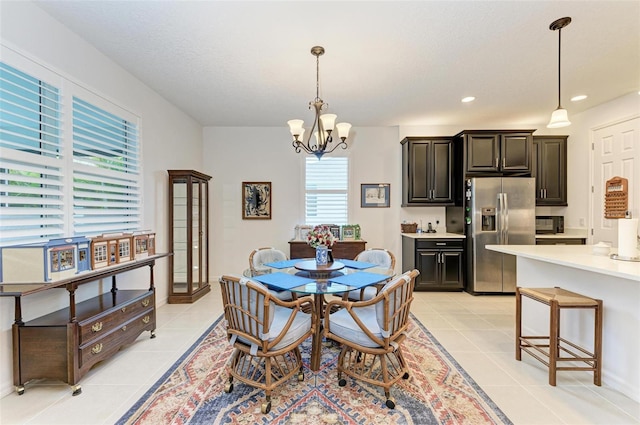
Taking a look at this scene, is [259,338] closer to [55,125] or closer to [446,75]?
[55,125]

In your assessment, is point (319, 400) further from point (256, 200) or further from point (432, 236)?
point (256, 200)

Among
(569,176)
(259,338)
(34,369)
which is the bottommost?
(34,369)

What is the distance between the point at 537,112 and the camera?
4.52 m

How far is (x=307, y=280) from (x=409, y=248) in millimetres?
3050

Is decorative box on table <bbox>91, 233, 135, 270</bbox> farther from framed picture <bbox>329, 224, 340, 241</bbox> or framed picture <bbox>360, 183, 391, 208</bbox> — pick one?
framed picture <bbox>360, 183, 391, 208</bbox>

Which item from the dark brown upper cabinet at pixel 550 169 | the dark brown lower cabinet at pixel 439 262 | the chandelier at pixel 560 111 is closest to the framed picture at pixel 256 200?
the dark brown lower cabinet at pixel 439 262

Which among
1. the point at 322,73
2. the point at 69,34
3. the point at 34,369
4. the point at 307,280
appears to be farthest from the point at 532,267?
the point at 69,34

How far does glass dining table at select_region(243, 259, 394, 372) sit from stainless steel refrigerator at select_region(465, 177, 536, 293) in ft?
8.41

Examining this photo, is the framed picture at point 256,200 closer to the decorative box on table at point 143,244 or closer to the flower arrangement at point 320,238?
the decorative box on table at point 143,244

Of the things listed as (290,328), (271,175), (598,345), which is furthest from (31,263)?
(598,345)

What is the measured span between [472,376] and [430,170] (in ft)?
11.1

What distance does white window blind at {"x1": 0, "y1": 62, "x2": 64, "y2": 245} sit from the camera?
2.01m

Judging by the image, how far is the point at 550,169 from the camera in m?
4.88

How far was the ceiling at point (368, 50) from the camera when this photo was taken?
2225mm
